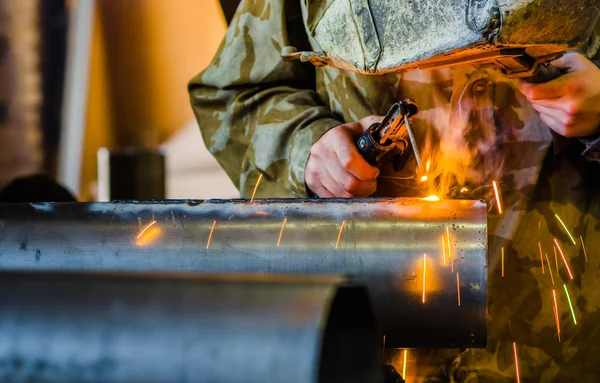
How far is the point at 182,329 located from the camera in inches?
18.0

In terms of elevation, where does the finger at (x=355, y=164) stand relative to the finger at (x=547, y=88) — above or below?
below

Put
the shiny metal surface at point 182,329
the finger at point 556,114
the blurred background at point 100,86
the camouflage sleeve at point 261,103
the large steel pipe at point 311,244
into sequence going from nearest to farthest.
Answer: the shiny metal surface at point 182,329 → the large steel pipe at point 311,244 → the finger at point 556,114 → the camouflage sleeve at point 261,103 → the blurred background at point 100,86

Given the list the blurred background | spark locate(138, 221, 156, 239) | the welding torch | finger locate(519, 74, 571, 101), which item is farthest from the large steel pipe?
the blurred background

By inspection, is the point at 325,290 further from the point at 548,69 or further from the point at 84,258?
the point at 548,69

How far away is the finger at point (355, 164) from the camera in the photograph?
37.0 inches

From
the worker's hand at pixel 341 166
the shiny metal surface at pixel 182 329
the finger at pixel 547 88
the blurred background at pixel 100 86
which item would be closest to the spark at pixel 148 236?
the shiny metal surface at pixel 182 329

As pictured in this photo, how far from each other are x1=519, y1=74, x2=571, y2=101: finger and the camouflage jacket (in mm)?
120

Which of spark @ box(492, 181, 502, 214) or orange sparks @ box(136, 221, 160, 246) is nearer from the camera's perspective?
orange sparks @ box(136, 221, 160, 246)

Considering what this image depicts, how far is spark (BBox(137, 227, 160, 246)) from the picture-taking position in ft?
2.37

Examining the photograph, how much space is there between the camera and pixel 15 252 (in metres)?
0.73

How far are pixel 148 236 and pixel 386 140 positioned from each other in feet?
1.15

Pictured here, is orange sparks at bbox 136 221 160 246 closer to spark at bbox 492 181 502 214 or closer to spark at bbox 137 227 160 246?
spark at bbox 137 227 160 246

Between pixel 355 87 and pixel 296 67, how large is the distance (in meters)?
Result: 0.14

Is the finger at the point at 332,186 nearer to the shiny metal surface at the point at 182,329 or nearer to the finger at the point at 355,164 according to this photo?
the finger at the point at 355,164
